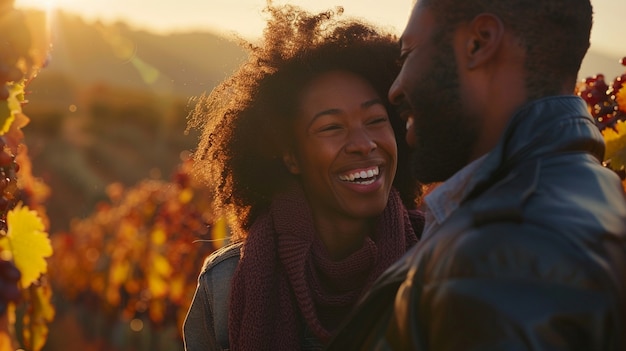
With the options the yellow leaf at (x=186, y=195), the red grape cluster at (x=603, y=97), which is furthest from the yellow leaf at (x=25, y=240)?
the yellow leaf at (x=186, y=195)

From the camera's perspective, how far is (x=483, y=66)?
6.94 ft

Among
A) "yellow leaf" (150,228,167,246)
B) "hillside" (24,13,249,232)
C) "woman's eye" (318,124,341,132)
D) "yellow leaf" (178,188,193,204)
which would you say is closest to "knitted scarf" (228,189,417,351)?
"woman's eye" (318,124,341,132)

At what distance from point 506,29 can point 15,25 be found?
4.02 ft

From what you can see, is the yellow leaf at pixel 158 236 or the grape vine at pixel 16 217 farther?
the yellow leaf at pixel 158 236

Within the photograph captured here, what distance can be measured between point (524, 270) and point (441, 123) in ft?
2.20

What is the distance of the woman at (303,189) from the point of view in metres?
3.52

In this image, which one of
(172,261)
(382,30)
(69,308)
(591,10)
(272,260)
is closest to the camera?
(591,10)

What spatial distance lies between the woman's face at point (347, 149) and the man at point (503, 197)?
114 cm

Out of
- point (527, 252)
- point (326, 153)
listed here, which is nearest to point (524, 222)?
point (527, 252)

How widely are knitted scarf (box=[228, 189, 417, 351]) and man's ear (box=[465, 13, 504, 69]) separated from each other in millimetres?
1500

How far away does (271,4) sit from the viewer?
420cm

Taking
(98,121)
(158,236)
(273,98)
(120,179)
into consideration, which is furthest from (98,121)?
(273,98)

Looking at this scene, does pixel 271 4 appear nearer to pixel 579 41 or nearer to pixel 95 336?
pixel 579 41

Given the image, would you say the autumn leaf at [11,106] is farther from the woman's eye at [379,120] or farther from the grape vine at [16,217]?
the woman's eye at [379,120]
